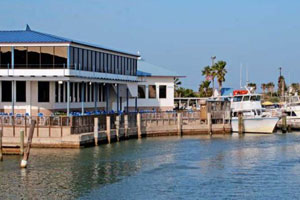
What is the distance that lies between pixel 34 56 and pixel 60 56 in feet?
7.06

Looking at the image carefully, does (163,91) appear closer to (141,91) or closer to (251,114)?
(141,91)

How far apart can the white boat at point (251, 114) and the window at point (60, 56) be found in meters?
21.8

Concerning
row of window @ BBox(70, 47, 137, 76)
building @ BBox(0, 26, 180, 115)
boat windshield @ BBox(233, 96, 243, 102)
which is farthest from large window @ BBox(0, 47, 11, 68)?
boat windshield @ BBox(233, 96, 243, 102)

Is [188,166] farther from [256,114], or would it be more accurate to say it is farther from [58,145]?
[256,114]

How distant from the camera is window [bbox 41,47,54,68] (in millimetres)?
52594

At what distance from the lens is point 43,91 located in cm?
5450

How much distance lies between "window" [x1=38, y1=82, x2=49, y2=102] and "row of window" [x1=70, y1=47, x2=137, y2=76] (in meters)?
3.18

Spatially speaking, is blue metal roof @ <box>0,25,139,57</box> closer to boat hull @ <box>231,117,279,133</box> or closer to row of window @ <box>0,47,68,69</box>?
row of window @ <box>0,47,68,69</box>

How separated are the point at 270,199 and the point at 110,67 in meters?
34.5

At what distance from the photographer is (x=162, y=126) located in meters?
62.6

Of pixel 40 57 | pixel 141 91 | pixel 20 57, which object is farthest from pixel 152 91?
pixel 20 57

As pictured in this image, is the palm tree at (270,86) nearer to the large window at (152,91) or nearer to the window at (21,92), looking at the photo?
the large window at (152,91)

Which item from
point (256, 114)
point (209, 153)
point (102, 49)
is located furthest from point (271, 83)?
point (209, 153)

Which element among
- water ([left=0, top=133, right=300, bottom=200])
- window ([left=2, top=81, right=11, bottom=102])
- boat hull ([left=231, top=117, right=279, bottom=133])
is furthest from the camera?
boat hull ([left=231, top=117, right=279, bottom=133])
